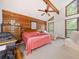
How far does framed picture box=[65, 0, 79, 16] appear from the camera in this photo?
24.1ft

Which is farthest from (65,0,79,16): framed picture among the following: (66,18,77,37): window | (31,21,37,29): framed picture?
(31,21,37,29): framed picture

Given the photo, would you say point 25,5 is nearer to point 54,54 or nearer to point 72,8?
point 72,8

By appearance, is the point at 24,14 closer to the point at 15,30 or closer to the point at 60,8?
the point at 15,30

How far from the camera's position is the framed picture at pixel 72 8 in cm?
736

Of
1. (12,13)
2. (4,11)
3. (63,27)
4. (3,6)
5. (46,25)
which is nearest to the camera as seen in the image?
(3,6)

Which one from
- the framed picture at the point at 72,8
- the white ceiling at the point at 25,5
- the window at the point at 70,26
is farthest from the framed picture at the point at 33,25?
the framed picture at the point at 72,8

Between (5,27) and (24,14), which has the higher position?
(24,14)

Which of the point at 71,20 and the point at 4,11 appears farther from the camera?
the point at 71,20

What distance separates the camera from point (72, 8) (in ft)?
25.9

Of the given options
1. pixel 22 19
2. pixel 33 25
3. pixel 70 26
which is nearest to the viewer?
pixel 22 19

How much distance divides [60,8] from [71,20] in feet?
5.41

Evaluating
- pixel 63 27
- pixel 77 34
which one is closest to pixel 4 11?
pixel 77 34

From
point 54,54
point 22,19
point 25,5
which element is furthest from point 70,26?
point 54,54

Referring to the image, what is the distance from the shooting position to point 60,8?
878cm
